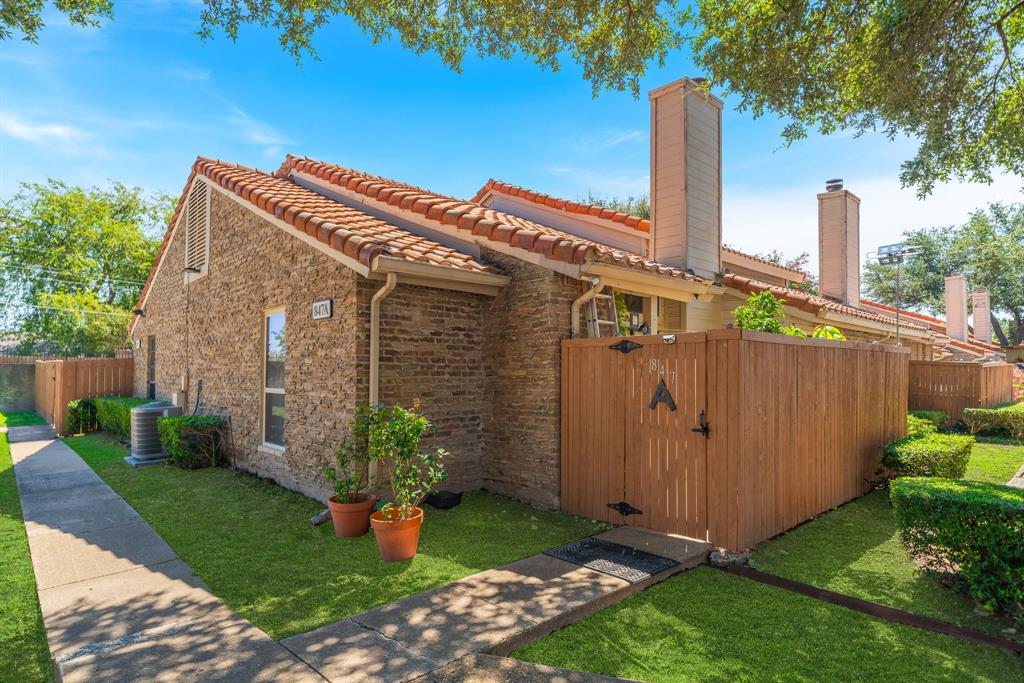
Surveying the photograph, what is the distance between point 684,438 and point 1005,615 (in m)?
2.49

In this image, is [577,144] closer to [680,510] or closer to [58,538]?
[680,510]

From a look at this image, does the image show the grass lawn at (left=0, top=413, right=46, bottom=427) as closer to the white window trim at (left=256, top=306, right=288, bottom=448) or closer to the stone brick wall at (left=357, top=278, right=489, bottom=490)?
the white window trim at (left=256, top=306, right=288, bottom=448)

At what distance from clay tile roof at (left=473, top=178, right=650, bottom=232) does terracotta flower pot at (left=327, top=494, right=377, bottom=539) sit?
268 inches

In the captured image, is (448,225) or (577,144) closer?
(448,225)

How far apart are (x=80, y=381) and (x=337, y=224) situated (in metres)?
13.0

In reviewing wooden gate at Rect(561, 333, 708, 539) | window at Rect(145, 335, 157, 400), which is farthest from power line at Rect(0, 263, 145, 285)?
wooden gate at Rect(561, 333, 708, 539)

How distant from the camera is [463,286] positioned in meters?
6.74

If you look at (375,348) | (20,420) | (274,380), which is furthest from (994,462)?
(20,420)

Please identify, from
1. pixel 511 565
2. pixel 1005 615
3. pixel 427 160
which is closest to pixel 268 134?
pixel 427 160

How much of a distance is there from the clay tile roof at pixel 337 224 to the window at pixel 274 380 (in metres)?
1.61

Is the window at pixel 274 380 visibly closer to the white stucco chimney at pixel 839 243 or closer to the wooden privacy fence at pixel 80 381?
the wooden privacy fence at pixel 80 381

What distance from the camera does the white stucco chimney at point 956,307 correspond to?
20469mm

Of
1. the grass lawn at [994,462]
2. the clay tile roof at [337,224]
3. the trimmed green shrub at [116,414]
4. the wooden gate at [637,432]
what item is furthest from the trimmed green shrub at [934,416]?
the trimmed green shrub at [116,414]

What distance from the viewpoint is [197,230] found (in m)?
11.3
